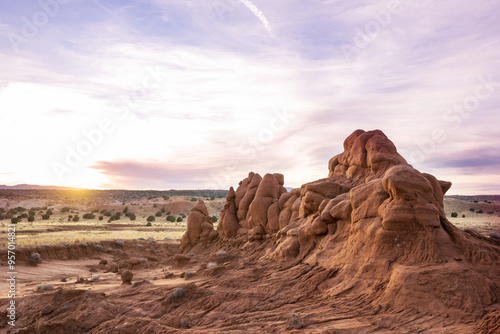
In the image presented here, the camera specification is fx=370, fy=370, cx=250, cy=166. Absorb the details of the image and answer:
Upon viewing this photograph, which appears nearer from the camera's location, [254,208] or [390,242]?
[390,242]

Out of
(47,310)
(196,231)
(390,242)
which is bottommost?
(47,310)

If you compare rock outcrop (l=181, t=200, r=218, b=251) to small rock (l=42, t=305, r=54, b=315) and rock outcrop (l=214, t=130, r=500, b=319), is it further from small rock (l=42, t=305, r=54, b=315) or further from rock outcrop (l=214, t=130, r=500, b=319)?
small rock (l=42, t=305, r=54, b=315)

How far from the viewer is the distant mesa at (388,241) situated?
904 centimetres

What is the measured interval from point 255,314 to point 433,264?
199 inches

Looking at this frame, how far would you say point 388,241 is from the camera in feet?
36.3

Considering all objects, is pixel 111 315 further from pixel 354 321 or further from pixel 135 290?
pixel 354 321

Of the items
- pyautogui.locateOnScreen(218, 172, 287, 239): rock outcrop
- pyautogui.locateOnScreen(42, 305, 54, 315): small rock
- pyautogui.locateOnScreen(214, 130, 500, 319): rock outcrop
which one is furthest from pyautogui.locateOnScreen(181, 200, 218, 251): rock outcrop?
pyautogui.locateOnScreen(42, 305, 54, 315): small rock

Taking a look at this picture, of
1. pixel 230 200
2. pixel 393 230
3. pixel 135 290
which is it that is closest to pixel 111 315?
pixel 135 290

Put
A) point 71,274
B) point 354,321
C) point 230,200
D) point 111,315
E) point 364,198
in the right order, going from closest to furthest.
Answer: point 354,321
point 111,315
point 364,198
point 71,274
point 230,200

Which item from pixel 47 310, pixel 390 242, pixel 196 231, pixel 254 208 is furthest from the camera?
pixel 196 231

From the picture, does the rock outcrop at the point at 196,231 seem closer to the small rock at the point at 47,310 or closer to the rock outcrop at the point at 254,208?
the rock outcrop at the point at 254,208

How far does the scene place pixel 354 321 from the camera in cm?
901

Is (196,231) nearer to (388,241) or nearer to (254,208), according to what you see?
(254,208)

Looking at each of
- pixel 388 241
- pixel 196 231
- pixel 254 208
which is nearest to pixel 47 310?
pixel 388 241
